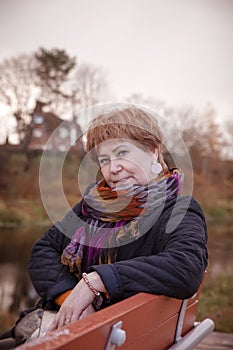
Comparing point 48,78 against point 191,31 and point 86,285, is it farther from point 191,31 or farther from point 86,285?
point 86,285

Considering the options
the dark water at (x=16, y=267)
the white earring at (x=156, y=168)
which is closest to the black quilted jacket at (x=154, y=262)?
the white earring at (x=156, y=168)

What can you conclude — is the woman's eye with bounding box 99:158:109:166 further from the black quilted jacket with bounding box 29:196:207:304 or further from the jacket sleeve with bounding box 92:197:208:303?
the jacket sleeve with bounding box 92:197:208:303

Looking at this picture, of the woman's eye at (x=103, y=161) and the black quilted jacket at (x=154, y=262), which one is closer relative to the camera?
the black quilted jacket at (x=154, y=262)

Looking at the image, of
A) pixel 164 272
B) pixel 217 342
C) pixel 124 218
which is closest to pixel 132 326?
pixel 164 272

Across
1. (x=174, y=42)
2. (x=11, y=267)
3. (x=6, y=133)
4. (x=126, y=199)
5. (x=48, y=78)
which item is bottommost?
(x=11, y=267)

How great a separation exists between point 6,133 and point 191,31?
1176 millimetres

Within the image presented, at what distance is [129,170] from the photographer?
1.32 m

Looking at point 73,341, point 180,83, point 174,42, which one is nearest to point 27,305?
point 180,83

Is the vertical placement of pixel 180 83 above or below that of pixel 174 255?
above

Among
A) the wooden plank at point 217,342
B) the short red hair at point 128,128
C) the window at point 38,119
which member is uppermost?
the window at point 38,119

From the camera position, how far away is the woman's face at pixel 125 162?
132cm

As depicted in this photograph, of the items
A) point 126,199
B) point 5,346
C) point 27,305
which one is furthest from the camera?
point 27,305

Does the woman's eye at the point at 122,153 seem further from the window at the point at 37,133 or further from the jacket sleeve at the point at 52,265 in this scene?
the window at the point at 37,133

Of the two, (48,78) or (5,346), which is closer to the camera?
(5,346)
